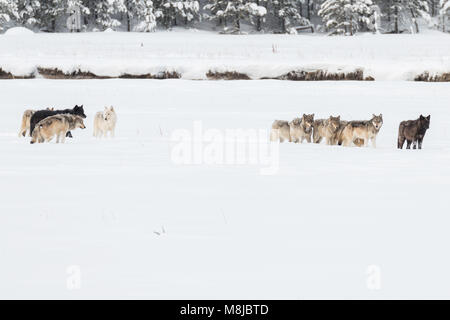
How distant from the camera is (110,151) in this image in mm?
8875

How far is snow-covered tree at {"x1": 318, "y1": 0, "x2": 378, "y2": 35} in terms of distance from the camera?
51.0 meters

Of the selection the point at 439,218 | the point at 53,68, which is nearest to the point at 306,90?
the point at 53,68

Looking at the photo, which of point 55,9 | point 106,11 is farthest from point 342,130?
point 55,9

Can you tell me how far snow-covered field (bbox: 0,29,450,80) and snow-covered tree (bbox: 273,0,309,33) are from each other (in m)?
25.0

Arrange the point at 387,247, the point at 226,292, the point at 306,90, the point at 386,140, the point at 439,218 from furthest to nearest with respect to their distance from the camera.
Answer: the point at 306,90, the point at 386,140, the point at 439,218, the point at 387,247, the point at 226,292

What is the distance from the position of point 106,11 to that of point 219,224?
55.1 m

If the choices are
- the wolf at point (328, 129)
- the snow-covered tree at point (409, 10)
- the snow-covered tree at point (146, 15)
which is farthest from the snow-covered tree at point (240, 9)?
the wolf at point (328, 129)

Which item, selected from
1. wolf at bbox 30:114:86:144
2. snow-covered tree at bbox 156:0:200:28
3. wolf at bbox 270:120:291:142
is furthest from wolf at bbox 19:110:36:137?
snow-covered tree at bbox 156:0:200:28

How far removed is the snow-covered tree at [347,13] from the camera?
51.0 metres

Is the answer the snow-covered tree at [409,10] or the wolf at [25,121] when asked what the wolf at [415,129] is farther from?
the snow-covered tree at [409,10]

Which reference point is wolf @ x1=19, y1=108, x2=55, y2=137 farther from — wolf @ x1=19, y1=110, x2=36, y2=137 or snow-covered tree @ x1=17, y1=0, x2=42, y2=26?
snow-covered tree @ x1=17, y1=0, x2=42, y2=26
